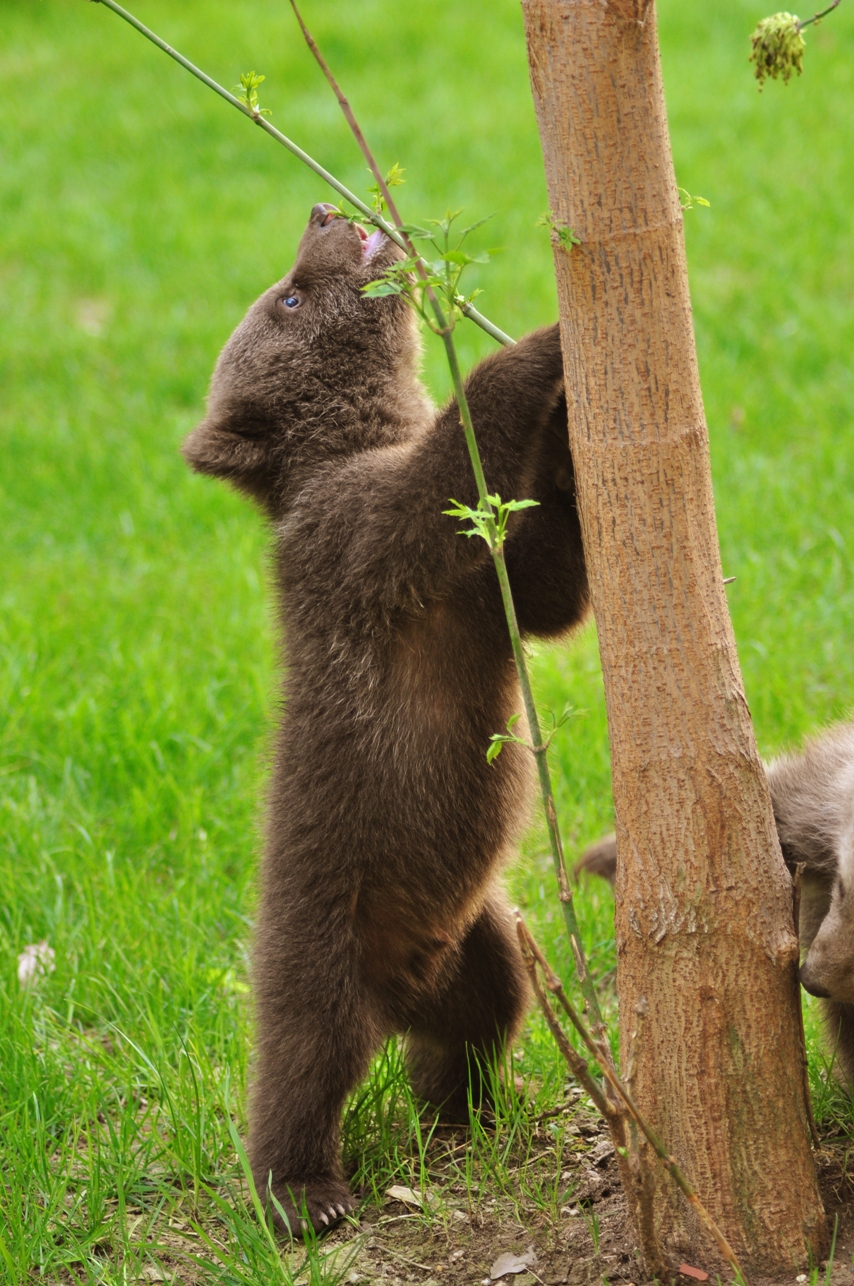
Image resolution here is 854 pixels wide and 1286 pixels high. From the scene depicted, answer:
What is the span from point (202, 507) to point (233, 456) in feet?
10.8

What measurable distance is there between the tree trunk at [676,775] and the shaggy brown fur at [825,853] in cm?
6

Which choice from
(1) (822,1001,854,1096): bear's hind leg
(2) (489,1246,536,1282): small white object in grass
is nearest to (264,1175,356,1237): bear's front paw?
(2) (489,1246,536,1282): small white object in grass

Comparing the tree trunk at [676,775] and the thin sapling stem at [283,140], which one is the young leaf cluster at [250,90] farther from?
the tree trunk at [676,775]

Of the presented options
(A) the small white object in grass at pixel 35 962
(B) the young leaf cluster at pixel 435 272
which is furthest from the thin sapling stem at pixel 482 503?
(A) the small white object in grass at pixel 35 962

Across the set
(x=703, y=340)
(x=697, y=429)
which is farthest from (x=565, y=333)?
(x=703, y=340)

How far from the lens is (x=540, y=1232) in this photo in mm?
2408

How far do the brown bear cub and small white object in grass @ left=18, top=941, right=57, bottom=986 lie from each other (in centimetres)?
98

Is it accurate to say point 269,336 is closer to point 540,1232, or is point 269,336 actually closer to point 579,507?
point 579,507

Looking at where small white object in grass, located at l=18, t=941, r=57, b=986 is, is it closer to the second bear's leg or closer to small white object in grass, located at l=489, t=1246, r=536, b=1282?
the second bear's leg

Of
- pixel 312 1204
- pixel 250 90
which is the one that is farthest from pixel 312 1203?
pixel 250 90

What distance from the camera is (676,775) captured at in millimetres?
2080

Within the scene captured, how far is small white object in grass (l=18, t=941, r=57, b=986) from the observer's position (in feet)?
11.4

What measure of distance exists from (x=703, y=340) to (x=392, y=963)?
4.91 meters

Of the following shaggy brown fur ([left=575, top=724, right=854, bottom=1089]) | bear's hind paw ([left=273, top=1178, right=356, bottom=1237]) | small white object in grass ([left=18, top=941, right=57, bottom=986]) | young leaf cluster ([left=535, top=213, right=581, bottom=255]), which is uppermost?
young leaf cluster ([left=535, top=213, right=581, bottom=255])
